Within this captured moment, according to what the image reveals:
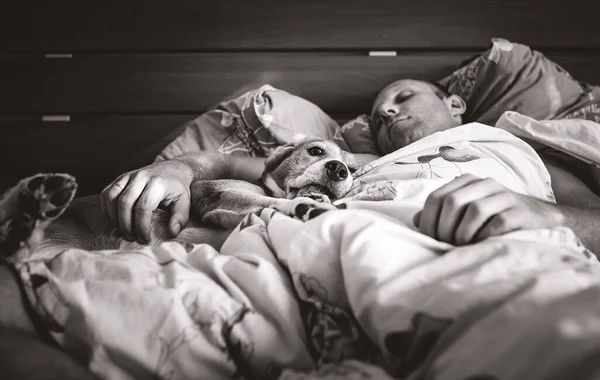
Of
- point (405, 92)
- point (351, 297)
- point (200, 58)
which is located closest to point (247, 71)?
point (200, 58)

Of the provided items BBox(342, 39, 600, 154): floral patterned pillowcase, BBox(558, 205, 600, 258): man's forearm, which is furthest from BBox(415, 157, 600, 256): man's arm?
BBox(342, 39, 600, 154): floral patterned pillowcase

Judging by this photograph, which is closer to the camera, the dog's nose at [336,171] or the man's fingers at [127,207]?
the man's fingers at [127,207]

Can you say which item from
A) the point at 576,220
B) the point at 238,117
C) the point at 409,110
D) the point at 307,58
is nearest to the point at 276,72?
the point at 307,58

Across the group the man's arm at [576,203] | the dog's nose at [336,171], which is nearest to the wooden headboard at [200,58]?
the dog's nose at [336,171]

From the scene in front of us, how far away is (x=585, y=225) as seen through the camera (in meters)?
0.82

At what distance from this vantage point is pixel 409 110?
1403 millimetres

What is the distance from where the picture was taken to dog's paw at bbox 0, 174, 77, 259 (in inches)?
24.2

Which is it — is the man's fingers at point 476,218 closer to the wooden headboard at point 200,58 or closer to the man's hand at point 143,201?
the man's hand at point 143,201

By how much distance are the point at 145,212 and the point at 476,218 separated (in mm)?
674

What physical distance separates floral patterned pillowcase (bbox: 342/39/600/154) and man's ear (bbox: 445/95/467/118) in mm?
43

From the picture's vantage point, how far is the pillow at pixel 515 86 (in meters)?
1.41

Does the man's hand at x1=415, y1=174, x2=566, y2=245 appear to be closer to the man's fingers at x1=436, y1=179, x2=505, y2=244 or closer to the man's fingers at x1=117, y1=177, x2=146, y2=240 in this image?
the man's fingers at x1=436, y1=179, x2=505, y2=244

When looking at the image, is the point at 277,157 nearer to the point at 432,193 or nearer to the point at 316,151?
the point at 316,151

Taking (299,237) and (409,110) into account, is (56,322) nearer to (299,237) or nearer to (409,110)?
(299,237)
